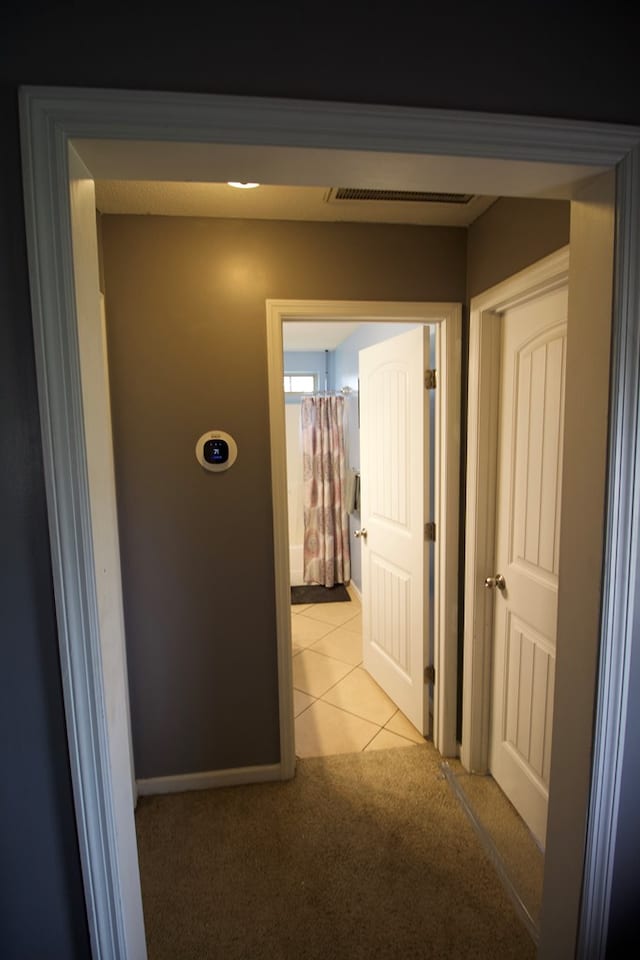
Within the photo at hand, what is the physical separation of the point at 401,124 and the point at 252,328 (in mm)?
1103

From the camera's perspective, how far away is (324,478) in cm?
435

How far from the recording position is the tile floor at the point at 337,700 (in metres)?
2.28

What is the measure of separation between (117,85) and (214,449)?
122 centimetres

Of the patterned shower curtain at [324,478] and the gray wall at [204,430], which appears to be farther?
the patterned shower curtain at [324,478]

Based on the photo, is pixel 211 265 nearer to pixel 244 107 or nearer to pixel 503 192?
pixel 244 107

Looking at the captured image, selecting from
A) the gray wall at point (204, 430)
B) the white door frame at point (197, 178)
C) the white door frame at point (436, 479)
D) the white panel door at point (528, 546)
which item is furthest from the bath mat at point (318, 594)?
the white door frame at point (197, 178)

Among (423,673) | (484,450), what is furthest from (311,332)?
(423,673)

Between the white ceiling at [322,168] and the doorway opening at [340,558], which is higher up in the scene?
the white ceiling at [322,168]

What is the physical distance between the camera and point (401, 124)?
79 cm

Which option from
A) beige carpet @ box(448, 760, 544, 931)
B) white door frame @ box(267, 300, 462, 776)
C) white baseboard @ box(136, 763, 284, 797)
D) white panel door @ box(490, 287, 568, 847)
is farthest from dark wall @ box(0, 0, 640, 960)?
beige carpet @ box(448, 760, 544, 931)

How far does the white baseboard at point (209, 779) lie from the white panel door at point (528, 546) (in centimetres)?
104

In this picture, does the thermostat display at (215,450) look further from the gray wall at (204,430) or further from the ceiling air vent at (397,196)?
the ceiling air vent at (397,196)

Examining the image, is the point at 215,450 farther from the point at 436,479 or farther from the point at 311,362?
the point at 311,362

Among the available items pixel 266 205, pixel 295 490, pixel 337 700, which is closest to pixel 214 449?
pixel 266 205
